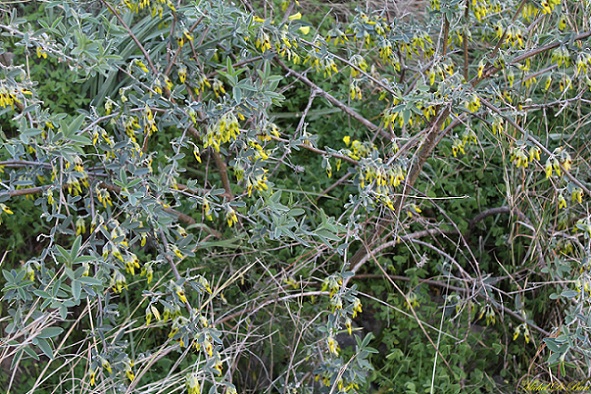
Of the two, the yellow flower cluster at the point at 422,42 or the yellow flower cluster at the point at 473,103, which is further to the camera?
the yellow flower cluster at the point at 422,42

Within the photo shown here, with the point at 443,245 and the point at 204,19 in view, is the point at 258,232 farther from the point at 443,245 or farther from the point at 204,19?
the point at 443,245

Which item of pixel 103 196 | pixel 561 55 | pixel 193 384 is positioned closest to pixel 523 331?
pixel 561 55

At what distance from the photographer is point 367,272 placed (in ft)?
11.0

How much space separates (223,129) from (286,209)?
338 millimetres

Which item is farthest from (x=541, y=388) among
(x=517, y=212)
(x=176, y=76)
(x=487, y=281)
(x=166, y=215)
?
(x=176, y=76)

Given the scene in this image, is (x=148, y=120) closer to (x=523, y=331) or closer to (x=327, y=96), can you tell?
(x=327, y=96)

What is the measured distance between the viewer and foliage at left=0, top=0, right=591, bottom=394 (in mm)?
2436

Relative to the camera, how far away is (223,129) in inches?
92.4

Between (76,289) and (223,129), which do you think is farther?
(223,129)

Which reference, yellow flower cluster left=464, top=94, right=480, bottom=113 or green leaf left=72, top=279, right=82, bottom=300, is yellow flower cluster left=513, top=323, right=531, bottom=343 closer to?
yellow flower cluster left=464, top=94, right=480, bottom=113

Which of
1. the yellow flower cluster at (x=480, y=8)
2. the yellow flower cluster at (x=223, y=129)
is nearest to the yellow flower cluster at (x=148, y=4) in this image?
the yellow flower cluster at (x=223, y=129)

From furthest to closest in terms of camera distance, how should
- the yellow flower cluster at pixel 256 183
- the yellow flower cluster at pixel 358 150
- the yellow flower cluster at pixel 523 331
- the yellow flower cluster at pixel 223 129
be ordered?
the yellow flower cluster at pixel 523 331, the yellow flower cluster at pixel 358 150, the yellow flower cluster at pixel 256 183, the yellow flower cluster at pixel 223 129

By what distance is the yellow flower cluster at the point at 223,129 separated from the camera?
2.34 metres

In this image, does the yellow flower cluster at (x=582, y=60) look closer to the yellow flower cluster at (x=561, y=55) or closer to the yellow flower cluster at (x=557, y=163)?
the yellow flower cluster at (x=561, y=55)
